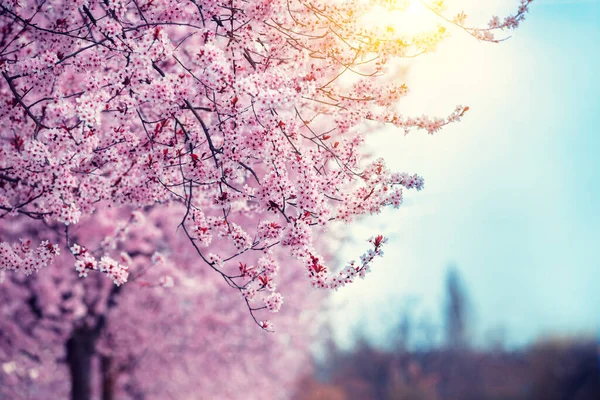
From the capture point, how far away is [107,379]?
12969 millimetres

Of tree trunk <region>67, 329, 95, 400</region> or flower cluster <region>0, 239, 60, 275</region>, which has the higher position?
tree trunk <region>67, 329, 95, 400</region>

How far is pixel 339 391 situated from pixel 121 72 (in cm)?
3077

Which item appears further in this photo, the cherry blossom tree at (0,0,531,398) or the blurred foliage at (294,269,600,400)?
the blurred foliage at (294,269,600,400)

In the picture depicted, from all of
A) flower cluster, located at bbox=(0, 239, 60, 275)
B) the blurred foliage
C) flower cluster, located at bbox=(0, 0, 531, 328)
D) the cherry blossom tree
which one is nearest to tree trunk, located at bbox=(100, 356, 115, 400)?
the cherry blossom tree

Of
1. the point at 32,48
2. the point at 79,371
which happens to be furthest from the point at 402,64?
the point at 79,371

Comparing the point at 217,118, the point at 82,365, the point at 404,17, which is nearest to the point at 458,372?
the point at 82,365

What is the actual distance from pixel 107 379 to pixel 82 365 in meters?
1.99

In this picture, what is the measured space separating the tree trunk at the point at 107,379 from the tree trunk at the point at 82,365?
1663 mm

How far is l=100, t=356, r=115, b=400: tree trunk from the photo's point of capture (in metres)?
12.9

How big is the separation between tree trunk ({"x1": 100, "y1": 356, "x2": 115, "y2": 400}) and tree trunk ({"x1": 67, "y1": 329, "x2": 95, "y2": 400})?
1.66 meters

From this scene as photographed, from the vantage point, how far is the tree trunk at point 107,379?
12.9m

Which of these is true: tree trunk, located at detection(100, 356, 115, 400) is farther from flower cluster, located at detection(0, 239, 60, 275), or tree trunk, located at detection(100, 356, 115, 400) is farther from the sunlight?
the sunlight

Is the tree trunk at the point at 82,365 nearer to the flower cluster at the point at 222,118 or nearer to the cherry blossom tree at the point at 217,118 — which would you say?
the cherry blossom tree at the point at 217,118

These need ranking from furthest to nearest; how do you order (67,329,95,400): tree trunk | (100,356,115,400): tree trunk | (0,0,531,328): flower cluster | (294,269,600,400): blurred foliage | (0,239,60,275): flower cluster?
(294,269,600,400): blurred foliage
(100,356,115,400): tree trunk
(67,329,95,400): tree trunk
(0,239,60,275): flower cluster
(0,0,531,328): flower cluster
